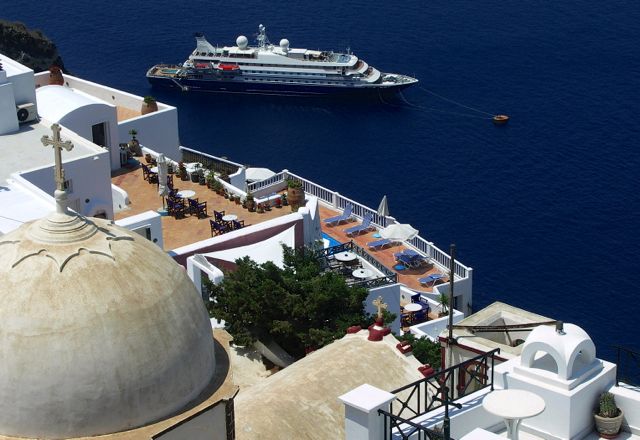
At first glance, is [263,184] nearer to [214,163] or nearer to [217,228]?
[214,163]

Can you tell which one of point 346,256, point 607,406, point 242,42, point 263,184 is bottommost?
point 242,42

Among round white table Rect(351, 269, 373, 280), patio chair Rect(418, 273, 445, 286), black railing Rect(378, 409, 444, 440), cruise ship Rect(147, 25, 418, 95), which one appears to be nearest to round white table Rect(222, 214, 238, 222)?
round white table Rect(351, 269, 373, 280)

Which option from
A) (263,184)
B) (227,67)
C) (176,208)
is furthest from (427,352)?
(227,67)

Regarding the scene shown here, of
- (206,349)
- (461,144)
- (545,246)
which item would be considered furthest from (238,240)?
Result: (461,144)

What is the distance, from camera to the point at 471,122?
100062mm

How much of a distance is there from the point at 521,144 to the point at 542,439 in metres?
72.7

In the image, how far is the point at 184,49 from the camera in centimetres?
12219

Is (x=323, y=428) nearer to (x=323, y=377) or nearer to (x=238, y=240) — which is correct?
(x=323, y=377)

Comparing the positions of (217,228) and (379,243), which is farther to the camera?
(379,243)

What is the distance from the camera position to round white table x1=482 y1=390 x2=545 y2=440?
2062cm

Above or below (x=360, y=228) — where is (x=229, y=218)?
above

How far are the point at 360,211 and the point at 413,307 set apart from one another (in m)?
13.6

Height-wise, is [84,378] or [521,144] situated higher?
[84,378]

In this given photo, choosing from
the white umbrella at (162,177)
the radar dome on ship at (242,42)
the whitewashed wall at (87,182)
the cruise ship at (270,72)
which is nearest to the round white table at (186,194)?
the white umbrella at (162,177)
